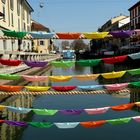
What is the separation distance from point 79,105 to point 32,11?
61.3 metres

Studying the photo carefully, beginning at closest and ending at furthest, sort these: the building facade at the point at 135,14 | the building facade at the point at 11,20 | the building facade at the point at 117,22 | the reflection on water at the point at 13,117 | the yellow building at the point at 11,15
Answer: the reflection on water at the point at 13,117 → the building facade at the point at 11,20 → the yellow building at the point at 11,15 → the building facade at the point at 135,14 → the building facade at the point at 117,22

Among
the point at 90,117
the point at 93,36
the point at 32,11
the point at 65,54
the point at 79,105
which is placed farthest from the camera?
the point at 65,54

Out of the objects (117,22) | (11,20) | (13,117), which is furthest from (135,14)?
(13,117)

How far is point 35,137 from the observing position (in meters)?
8.95

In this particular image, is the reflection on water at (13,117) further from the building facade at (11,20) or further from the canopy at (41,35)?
the building facade at (11,20)

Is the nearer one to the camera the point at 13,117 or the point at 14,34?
the point at 14,34

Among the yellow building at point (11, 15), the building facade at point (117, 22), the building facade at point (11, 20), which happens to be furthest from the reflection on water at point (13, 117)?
the building facade at point (117, 22)

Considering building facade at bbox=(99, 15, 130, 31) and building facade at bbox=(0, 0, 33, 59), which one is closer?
building facade at bbox=(0, 0, 33, 59)

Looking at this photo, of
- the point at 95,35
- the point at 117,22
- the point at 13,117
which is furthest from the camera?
the point at 117,22

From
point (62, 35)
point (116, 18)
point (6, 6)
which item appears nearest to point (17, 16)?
point (6, 6)

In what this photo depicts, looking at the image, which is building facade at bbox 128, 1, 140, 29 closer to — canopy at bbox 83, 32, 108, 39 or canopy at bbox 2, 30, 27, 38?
canopy at bbox 83, 32, 108, 39

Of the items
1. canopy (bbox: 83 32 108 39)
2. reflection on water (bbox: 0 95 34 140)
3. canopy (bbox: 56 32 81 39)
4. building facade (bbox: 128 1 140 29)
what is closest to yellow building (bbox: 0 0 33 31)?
reflection on water (bbox: 0 95 34 140)

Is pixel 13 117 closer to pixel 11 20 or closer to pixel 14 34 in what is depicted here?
pixel 14 34

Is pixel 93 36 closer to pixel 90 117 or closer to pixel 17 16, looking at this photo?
pixel 90 117
